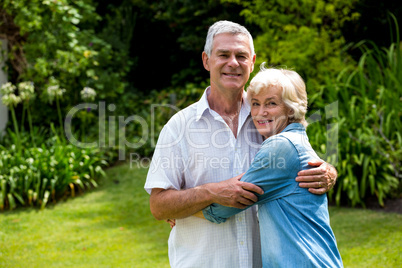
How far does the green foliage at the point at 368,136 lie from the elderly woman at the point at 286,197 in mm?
3443

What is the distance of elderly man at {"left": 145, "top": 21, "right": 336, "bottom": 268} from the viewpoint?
1.93m

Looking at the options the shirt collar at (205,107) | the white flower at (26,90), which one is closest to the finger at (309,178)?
the shirt collar at (205,107)

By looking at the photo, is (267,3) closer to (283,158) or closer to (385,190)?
(385,190)

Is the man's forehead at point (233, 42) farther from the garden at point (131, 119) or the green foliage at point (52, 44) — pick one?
the green foliage at point (52, 44)

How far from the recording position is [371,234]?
175 inches

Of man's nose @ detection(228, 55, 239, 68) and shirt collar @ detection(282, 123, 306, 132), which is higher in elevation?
man's nose @ detection(228, 55, 239, 68)

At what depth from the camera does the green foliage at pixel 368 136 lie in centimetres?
513

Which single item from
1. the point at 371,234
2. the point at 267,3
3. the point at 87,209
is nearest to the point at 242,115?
the point at 371,234

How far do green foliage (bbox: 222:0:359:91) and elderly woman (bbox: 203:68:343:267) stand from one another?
4.88 m

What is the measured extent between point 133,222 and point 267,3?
4.33 meters

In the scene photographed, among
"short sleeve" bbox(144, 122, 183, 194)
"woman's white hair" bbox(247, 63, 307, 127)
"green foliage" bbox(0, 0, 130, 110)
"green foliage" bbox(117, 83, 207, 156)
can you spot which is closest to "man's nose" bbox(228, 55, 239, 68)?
"woman's white hair" bbox(247, 63, 307, 127)

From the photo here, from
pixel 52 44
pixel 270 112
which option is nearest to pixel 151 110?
pixel 52 44

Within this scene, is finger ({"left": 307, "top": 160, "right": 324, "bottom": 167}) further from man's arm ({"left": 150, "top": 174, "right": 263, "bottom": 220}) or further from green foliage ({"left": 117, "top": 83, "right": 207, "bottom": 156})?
green foliage ({"left": 117, "top": 83, "right": 207, "bottom": 156})

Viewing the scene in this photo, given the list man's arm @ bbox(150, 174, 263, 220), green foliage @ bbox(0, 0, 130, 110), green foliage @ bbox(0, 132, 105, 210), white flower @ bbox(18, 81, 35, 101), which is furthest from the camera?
green foliage @ bbox(0, 0, 130, 110)
